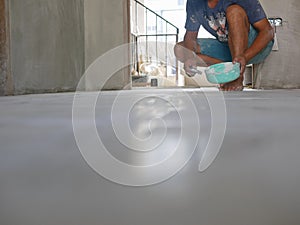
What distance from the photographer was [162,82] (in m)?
4.81

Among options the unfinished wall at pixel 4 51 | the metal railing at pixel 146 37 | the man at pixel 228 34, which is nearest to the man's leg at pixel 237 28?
the man at pixel 228 34

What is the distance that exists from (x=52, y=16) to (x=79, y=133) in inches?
55.1

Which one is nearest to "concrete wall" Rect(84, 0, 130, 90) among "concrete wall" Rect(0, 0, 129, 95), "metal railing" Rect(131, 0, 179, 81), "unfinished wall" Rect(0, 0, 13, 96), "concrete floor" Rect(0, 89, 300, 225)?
"concrete wall" Rect(0, 0, 129, 95)

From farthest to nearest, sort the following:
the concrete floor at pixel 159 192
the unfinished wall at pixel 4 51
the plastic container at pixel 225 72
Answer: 1. the plastic container at pixel 225 72
2. the unfinished wall at pixel 4 51
3. the concrete floor at pixel 159 192

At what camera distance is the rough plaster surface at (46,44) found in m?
1.30

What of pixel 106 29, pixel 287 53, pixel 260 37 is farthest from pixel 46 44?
pixel 287 53

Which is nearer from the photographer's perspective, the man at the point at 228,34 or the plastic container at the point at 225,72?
the plastic container at the point at 225,72

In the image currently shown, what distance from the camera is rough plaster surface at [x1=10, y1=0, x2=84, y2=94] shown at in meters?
1.30

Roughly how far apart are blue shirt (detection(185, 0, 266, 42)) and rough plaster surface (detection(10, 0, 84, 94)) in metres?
0.70

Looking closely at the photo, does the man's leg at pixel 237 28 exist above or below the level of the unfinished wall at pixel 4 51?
above

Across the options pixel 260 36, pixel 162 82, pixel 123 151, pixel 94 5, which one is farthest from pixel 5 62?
pixel 162 82

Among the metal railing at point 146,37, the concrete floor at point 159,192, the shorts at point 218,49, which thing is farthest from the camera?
the metal railing at point 146,37

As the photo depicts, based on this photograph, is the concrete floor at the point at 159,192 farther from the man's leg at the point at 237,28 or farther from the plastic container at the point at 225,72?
the man's leg at the point at 237,28

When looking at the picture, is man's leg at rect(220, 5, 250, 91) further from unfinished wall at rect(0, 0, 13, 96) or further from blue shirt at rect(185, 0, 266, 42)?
unfinished wall at rect(0, 0, 13, 96)
